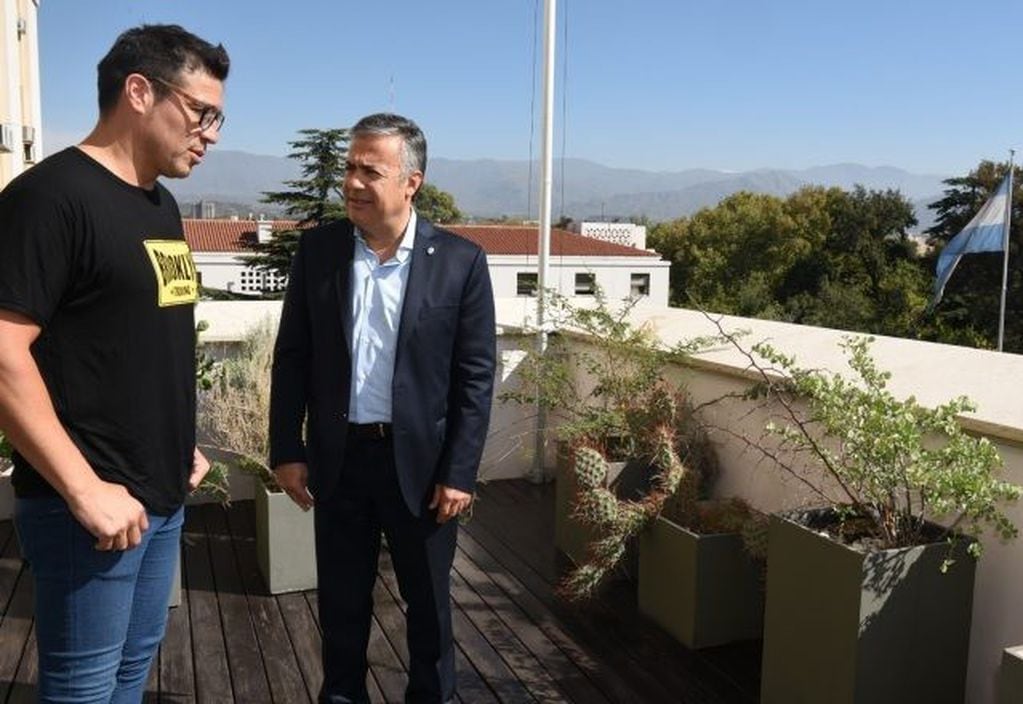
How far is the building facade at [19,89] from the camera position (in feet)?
34.8

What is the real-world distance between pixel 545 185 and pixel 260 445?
2207 mm

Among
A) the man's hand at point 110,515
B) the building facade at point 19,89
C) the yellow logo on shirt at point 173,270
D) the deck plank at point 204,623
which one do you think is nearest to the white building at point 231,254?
the building facade at point 19,89

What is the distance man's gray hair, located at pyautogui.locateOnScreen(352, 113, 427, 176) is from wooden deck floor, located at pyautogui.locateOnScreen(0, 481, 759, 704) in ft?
4.99

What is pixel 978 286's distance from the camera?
39812 millimetres

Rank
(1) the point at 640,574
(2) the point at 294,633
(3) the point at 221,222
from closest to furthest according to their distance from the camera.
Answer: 1. (2) the point at 294,633
2. (1) the point at 640,574
3. (3) the point at 221,222

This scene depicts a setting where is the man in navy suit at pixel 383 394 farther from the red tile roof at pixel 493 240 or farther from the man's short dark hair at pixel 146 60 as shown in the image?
the red tile roof at pixel 493 240

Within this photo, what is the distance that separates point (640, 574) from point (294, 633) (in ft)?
3.98

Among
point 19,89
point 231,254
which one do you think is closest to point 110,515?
point 19,89

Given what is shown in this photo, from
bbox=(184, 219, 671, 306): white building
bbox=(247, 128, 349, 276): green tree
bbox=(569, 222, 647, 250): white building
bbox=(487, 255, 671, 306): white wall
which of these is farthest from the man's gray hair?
bbox=(569, 222, 647, 250): white building

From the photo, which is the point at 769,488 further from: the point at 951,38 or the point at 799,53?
the point at 799,53

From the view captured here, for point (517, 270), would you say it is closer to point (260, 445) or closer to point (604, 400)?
point (604, 400)

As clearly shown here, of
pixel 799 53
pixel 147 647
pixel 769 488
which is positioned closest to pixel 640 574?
pixel 769 488

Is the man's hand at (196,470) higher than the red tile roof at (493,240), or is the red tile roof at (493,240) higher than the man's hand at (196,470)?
the red tile roof at (493,240)

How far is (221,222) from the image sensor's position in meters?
56.3
